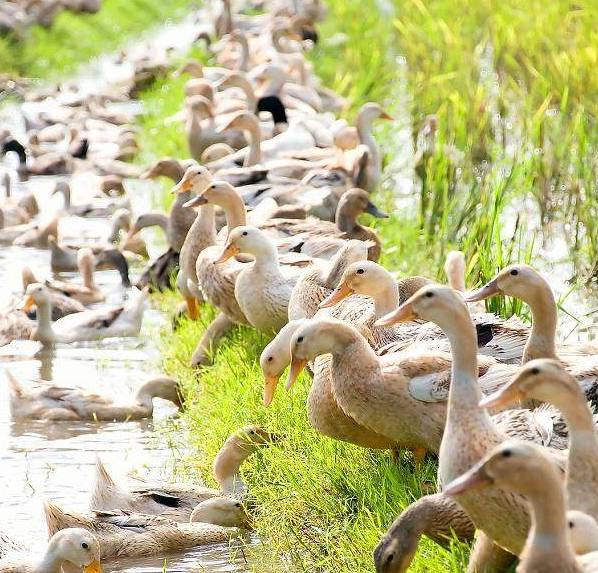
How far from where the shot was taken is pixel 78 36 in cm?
2520

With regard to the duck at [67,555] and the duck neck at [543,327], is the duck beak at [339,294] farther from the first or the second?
the duck at [67,555]

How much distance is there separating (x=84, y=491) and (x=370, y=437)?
186 centimetres

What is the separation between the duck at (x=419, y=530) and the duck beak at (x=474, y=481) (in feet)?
2.82

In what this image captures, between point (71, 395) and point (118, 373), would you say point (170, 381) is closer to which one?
point (71, 395)

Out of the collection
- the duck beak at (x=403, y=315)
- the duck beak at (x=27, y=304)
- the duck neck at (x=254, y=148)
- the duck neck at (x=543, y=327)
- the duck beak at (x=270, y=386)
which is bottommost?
the duck beak at (x=27, y=304)

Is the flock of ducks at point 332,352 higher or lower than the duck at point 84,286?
higher

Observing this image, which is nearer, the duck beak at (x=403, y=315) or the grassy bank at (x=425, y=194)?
the duck beak at (x=403, y=315)

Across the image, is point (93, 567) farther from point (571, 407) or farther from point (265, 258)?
point (265, 258)

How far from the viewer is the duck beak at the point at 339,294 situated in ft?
23.1

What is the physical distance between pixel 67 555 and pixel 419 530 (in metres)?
1.56

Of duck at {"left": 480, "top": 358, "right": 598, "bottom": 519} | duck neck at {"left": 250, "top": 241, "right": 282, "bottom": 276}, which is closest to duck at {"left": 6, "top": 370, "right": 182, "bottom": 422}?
duck neck at {"left": 250, "top": 241, "right": 282, "bottom": 276}

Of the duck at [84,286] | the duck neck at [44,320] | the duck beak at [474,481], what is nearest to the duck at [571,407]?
the duck beak at [474,481]

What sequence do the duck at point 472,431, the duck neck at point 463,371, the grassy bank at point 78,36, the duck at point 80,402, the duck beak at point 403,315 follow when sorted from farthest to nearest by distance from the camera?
the grassy bank at point 78,36 < the duck at point 80,402 < the duck beak at point 403,315 < the duck neck at point 463,371 < the duck at point 472,431

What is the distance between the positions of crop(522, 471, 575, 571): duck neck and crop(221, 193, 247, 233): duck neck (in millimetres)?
5697
